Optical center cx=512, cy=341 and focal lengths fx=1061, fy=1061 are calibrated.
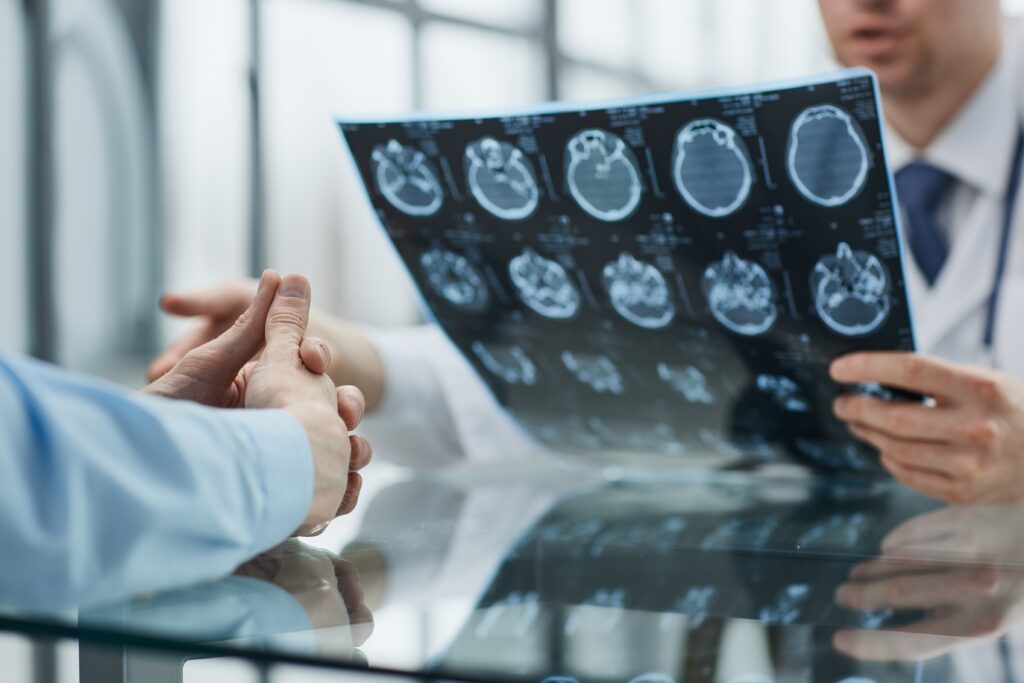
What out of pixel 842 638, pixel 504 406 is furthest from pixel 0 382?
pixel 504 406

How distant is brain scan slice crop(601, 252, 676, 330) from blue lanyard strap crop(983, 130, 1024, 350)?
16.3 inches

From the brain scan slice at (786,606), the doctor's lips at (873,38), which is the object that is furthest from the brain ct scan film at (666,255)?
the doctor's lips at (873,38)

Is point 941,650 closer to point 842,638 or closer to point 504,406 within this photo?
point 842,638

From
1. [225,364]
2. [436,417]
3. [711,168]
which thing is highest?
[711,168]

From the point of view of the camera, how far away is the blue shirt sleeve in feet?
1.11

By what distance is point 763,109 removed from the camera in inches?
22.1

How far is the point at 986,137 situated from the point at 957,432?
0.45 meters

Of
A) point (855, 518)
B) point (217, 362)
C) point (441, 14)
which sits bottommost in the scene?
point (855, 518)

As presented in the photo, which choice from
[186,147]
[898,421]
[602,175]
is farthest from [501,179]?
[186,147]

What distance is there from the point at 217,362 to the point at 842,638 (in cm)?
31

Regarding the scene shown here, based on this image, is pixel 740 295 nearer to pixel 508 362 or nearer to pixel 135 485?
pixel 508 362

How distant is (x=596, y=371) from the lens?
76 centimetres

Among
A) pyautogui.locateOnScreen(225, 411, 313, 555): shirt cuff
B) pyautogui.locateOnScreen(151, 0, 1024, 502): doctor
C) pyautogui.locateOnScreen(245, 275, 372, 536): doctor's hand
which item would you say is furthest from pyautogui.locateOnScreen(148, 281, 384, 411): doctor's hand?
pyautogui.locateOnScreen(225, 411, 313, 555): shirt cuff

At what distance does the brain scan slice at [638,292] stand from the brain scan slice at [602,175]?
37 mm
